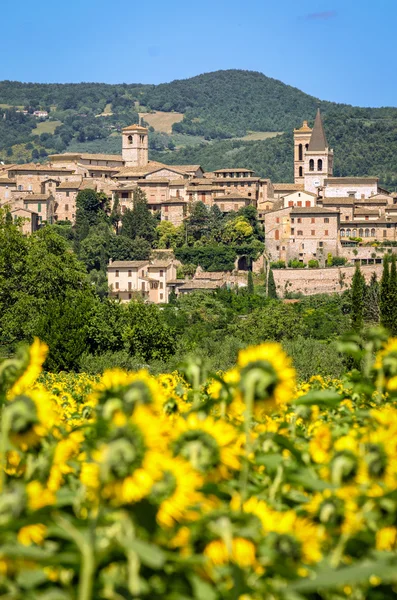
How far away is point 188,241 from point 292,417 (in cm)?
9046

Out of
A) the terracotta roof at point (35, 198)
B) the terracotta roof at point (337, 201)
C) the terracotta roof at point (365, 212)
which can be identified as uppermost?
→ the terracotta roof at point (35, 198)

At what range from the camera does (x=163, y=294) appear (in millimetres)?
87250

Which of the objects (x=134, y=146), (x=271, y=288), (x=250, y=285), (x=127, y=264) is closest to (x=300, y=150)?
(x=134, y=146)

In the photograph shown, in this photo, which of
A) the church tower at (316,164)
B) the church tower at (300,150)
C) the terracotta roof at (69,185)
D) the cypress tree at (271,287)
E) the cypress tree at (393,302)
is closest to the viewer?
the cypress tree at (393,302)

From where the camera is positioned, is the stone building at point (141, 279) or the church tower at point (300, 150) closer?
the stone building at point (141, 279)

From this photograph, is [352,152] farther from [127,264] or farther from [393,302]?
[393,302]

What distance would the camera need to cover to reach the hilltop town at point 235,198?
90.3 metres

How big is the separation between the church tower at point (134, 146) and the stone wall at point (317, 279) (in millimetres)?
43325

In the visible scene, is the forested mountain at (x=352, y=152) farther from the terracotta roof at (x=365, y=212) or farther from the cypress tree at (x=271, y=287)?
the cypress tree at (x=271, y=287)

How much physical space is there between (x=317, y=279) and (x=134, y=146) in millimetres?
46347

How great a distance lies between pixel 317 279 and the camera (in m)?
85.6

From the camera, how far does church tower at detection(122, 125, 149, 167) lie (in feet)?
415

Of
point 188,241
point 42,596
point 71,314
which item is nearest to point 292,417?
point 42,596

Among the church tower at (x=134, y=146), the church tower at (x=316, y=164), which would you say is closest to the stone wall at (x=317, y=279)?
the church tower at (x=316, y=164)
